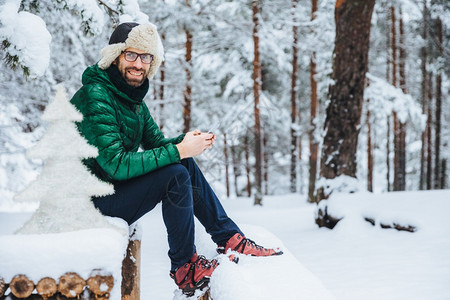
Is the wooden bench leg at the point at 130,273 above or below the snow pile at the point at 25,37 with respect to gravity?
below

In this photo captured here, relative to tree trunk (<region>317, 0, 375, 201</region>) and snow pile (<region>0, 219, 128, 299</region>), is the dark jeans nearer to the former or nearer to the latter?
snow pile (<region>0, 219, 128, 299</region>)

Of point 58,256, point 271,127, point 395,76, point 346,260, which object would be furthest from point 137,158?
point 395,76

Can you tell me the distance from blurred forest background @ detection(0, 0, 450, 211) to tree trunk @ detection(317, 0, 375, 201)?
2 centimetres

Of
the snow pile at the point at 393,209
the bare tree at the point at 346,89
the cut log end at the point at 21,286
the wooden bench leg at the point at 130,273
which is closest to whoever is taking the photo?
the cut log end at the point at 21,286

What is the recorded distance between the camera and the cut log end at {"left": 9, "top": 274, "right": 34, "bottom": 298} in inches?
70.9

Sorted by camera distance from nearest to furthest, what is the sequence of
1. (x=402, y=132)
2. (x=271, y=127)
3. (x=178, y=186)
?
(x=178, y=186), (x=271, y=127), (x=402, y=132)

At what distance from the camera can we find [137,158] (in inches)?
93.9

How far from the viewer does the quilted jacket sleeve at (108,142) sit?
2.31 meters

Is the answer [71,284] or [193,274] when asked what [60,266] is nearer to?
[71,284]

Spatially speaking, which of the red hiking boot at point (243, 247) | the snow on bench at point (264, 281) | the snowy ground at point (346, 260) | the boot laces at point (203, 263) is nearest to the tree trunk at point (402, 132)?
the snowy ground at point (346, 260)

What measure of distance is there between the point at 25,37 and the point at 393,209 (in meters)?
5.00

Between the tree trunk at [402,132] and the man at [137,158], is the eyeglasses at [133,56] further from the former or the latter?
the tree trunk at [402,132]

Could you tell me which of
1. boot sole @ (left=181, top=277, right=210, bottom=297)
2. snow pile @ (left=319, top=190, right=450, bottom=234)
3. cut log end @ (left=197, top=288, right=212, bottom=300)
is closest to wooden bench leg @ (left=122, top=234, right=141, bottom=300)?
boot sole @ (left=181, top=277, right=210, bottom=297)

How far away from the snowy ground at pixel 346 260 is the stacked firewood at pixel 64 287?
0.71 meters
